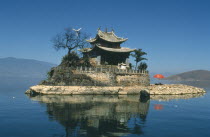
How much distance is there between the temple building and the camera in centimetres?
5800

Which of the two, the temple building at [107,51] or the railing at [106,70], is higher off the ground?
the temple building at [107,51]

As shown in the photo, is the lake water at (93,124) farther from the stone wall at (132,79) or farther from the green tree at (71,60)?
the stone wall at (132,79)

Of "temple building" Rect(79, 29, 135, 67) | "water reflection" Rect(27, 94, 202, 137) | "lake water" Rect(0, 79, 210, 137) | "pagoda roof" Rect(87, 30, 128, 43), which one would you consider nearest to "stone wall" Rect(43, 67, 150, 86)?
"temple building" Rect(79, 29, 135, 67)

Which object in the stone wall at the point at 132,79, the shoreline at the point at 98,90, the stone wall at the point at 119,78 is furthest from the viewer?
the stone wall at the point at 132,79

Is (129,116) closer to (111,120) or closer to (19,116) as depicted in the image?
(111,120)

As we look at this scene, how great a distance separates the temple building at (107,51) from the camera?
58000mm

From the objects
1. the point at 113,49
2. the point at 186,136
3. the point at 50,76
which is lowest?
the point at 186,136

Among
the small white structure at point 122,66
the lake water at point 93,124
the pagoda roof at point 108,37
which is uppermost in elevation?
the pagoda roof at point 108,37

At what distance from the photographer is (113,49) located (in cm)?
5919

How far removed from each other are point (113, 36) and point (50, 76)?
23.6 meters

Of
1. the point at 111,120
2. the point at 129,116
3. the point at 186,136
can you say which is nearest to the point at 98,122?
the point at 111,120

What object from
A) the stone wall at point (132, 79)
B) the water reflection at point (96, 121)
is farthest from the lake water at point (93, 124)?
the stone wall at point (132, 79)

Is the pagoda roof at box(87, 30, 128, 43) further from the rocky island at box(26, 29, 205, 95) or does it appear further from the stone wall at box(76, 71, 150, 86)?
the stone wall at box(76, 71, 150, 86)

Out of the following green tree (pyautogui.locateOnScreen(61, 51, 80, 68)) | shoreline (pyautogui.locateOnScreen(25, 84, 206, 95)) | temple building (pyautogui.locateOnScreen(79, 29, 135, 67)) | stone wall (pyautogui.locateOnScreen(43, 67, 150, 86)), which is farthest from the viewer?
temple building (pyautogui.locateOnScreen(79, 29, 135, 67))
